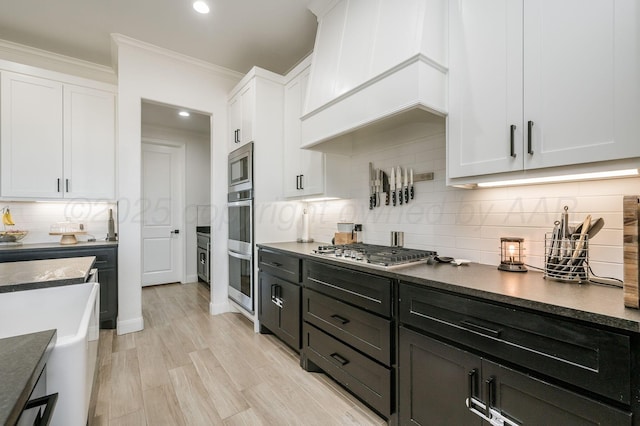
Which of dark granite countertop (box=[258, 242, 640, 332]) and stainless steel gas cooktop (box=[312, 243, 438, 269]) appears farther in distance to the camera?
stainless steel gas cooktop (box=[312, 243, 438, 269])

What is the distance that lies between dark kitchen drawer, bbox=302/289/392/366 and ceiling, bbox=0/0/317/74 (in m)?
2.53

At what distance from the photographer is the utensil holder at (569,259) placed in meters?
1.27

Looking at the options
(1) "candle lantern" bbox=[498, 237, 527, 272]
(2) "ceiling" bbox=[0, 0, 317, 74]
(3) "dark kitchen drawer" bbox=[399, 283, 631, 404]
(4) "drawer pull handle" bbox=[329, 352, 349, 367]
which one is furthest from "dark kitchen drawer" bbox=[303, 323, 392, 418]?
(2) "ceiling" bbox=[0, 0, 317, 74]

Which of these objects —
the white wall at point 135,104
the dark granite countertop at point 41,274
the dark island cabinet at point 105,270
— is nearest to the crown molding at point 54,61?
the white wall at point 135,104

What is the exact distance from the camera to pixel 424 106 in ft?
5.10

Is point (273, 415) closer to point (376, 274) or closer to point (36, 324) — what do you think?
point (376, 274)

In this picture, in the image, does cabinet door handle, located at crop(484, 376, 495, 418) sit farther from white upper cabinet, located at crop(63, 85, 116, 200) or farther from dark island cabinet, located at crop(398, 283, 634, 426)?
white upper cabinet, located at crop(63, 85, 116, 200)

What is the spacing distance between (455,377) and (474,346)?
183mm

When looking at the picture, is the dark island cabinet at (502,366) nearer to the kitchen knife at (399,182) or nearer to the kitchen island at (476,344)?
the kitchen island at (476,344)

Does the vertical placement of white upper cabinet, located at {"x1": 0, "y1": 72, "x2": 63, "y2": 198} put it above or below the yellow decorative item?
above

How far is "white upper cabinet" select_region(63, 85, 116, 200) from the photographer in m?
3.18

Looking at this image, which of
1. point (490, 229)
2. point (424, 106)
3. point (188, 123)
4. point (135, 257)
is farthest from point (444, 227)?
point (188, 123)

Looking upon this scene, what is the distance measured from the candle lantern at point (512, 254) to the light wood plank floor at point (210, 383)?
45.7 inches

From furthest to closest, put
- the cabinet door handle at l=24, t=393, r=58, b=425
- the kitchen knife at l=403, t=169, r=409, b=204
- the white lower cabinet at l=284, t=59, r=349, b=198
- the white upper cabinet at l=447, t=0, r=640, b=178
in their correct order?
the white lower cabinet at l=284, t=59, r=349, b=198, the kitchen knife at l=403, t=169, r=409, b=204, the white upper cabinet at l=447, t=0, r=640, b=178, the cabinet door handle at l=24, t=393, r=58, b=425
